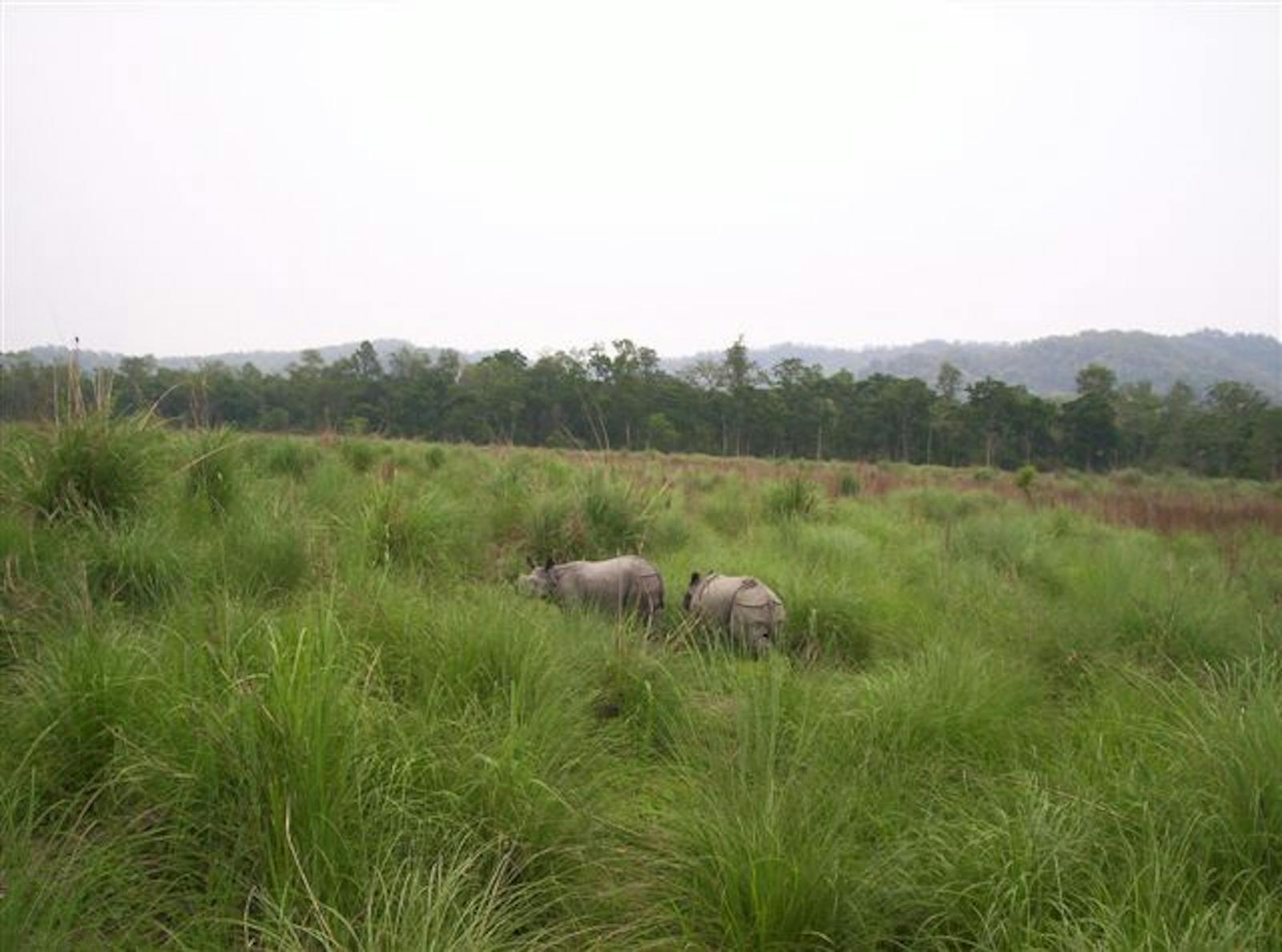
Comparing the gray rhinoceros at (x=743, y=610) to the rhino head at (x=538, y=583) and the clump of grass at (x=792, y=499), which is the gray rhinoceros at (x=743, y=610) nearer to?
the rhino head at (x=538, y=583)

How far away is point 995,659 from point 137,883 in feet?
10.8

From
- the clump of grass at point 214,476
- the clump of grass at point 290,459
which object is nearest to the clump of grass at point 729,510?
the clump of grass at point 214,476

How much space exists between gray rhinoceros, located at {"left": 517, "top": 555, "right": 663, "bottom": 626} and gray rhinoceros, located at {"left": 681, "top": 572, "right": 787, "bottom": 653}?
27 cm

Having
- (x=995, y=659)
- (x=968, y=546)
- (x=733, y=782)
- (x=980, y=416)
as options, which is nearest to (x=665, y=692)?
(x=733, y=782)

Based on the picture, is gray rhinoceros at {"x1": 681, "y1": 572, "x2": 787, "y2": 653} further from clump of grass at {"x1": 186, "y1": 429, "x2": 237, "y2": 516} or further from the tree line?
the tree line

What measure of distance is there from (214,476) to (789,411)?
2010 inches

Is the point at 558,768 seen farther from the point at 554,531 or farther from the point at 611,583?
the point at 554,531

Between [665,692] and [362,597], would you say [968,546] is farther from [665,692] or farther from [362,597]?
[362,597]

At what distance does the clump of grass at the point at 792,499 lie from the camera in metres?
8.43

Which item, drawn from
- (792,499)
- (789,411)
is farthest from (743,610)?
(789,411)

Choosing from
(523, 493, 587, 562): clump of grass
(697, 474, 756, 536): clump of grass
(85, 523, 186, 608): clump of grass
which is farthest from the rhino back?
(697, 474, 756, 536): clump of grass

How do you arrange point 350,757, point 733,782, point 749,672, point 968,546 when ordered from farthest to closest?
1. point 968,546
2. point 749,672
3. point 733,782
4. point 350,757

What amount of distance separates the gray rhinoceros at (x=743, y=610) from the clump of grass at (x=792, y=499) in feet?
14.5

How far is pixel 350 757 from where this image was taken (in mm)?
1622
